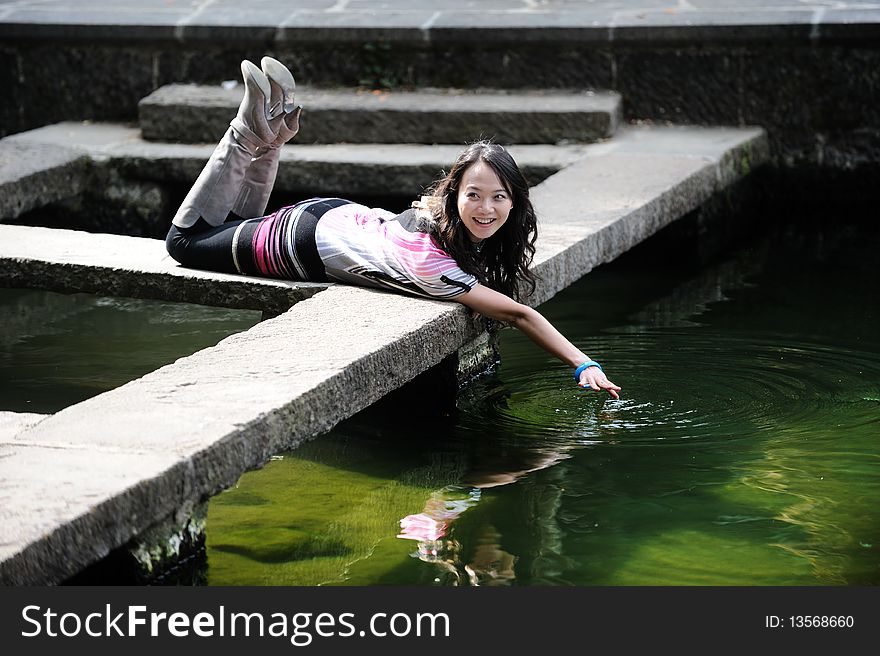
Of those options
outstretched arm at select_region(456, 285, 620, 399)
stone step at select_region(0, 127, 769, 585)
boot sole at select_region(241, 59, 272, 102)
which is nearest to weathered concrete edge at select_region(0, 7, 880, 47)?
stone step at select_region(0, 127, 769, 585)

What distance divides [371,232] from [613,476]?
3.78 ft

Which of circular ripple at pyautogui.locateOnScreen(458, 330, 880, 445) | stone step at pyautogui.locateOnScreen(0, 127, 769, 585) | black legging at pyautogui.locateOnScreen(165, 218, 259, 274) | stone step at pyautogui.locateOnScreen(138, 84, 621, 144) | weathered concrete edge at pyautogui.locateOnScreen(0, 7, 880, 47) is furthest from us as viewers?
weathered concrete edge at pyautogui.locateOnScreen(0, 7, 880, 47)

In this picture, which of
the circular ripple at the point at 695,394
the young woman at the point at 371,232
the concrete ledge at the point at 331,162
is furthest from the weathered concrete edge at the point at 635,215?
the concrete ledge at the point at 331,162

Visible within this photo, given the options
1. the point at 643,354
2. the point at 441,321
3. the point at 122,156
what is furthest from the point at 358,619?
the point at 122,156

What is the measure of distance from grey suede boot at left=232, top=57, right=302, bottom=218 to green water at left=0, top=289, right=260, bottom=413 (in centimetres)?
75

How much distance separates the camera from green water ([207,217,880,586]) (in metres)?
3.51

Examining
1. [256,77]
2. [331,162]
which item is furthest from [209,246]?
[331,162]

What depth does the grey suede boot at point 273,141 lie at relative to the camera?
473cm

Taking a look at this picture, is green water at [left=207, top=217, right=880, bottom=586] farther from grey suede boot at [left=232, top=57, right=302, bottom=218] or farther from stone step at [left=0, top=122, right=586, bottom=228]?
stone step at [left=0, top=122, right=586, bottom=228]

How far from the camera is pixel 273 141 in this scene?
489cm

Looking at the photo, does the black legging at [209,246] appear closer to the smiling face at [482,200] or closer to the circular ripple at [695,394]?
the smiling face at [482,200]

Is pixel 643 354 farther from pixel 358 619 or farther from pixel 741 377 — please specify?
pixel 358 619

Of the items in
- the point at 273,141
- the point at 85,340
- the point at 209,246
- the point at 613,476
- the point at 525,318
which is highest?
the point at 273,141

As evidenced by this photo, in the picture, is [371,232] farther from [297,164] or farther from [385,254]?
[297,164]
